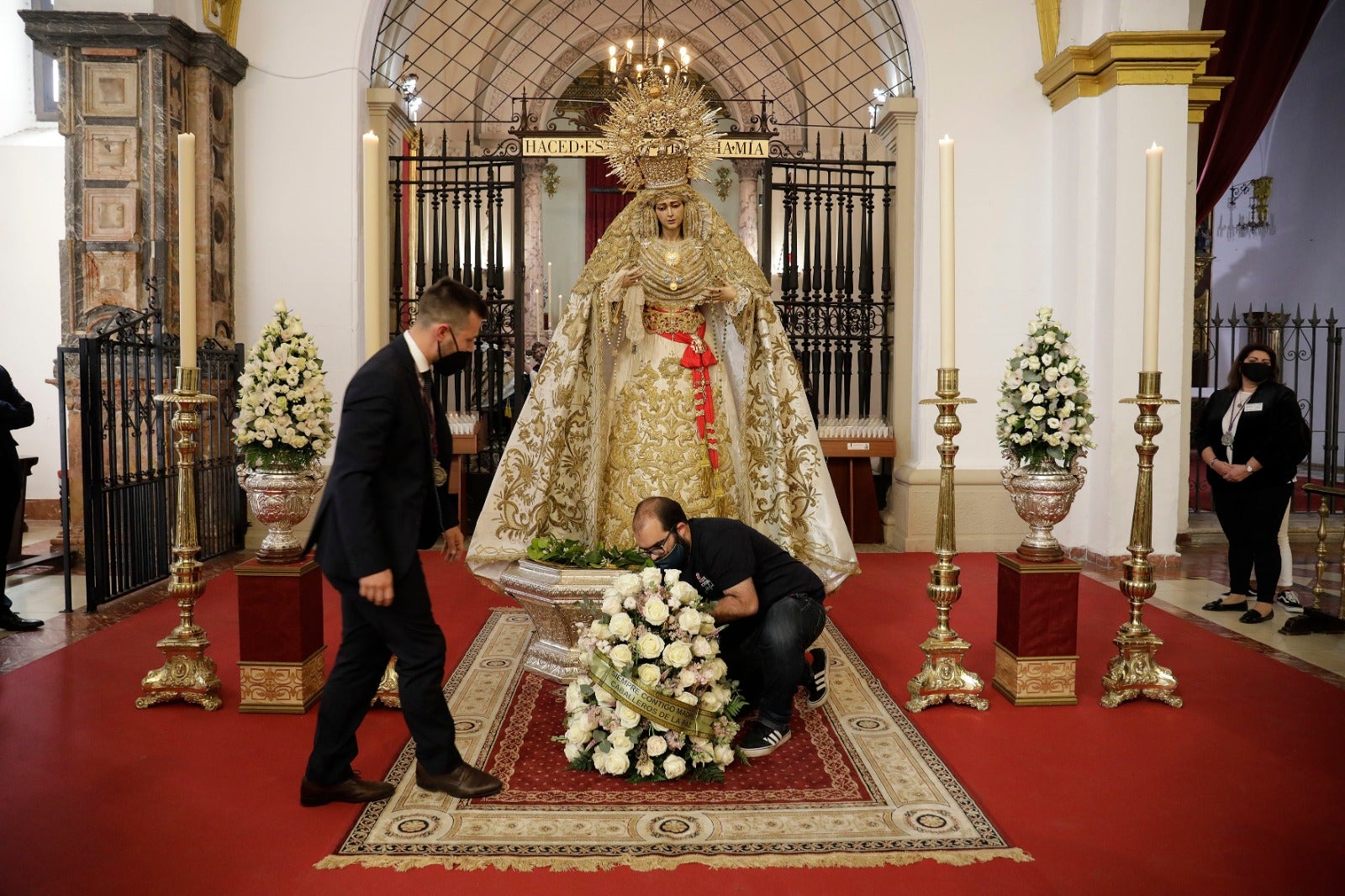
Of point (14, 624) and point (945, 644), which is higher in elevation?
point (945, 644)

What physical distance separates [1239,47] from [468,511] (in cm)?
768

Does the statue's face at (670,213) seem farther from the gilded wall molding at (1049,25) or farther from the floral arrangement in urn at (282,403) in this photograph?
the gilded wall molding at (1049,25)

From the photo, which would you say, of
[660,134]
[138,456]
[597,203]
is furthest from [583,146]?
[597,203]

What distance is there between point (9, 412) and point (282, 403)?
239 centimetres

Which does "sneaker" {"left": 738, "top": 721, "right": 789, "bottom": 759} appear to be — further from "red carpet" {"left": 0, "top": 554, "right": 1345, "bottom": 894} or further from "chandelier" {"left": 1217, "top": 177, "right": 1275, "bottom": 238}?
"chandelier" {"left": 1217, "top": 177, "right": 1275, "bottom": 238}

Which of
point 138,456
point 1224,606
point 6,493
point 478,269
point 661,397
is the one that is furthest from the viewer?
point 478,269

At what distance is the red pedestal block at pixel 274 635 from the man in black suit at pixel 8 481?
2.09 m

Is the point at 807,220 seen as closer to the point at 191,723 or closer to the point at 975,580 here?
the point at 975,580

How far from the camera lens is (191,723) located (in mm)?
3814

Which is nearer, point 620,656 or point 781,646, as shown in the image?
point 620,656

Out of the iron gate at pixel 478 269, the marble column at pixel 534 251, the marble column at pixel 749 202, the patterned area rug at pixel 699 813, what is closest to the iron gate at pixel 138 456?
the iron gate at pixel 478 269

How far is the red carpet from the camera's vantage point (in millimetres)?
2666

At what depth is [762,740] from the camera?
11.6 feet

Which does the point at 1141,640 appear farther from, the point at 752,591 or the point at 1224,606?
the point at 1224,606
